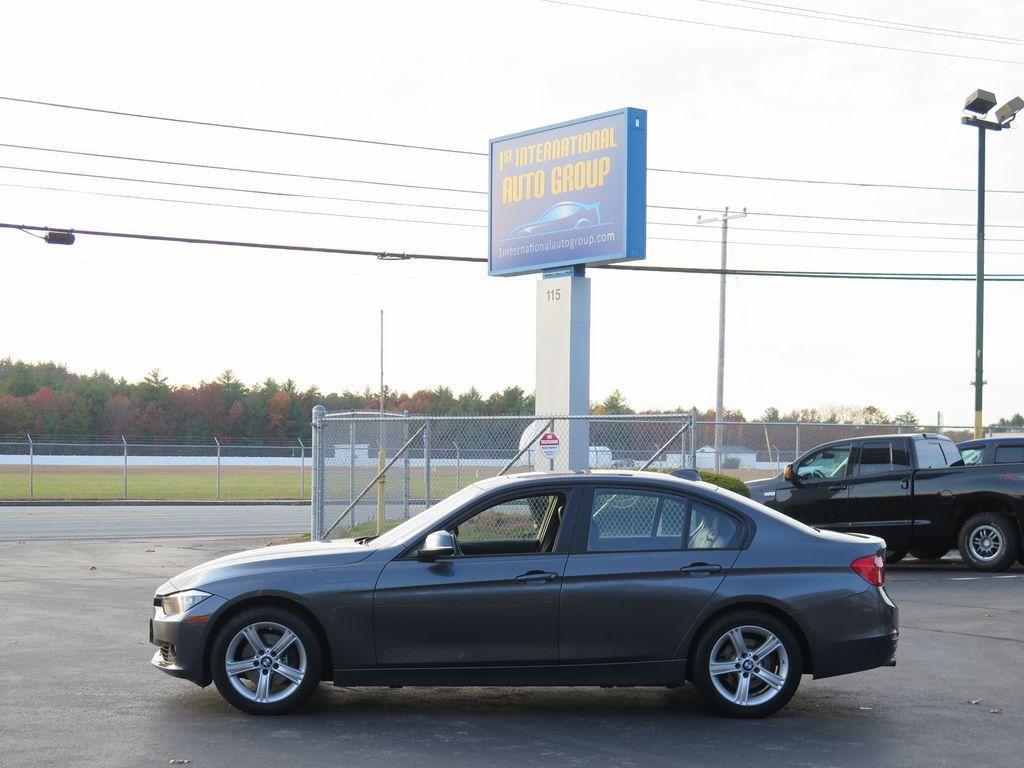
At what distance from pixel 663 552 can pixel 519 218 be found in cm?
1619

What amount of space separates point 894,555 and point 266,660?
1231 centimetres

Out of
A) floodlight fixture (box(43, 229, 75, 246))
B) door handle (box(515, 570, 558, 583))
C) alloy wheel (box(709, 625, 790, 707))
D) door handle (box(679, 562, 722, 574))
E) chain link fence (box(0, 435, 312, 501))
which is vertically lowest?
chain link fence (box(0, 435, 312, 501))

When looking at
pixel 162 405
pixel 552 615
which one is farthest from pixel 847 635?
pixel 162 405

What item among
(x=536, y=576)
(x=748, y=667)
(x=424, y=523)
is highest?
(x=424, y=523)

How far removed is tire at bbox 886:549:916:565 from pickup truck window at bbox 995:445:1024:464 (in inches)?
71.3

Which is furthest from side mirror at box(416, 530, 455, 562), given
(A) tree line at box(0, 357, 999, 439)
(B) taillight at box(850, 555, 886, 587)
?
(A) tree line at box(0, 357, 999, 439)

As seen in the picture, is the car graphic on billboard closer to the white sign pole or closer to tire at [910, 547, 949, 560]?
the white sign pole

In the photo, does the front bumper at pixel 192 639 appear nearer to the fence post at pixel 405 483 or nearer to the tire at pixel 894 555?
the fence post at pixel 405 483

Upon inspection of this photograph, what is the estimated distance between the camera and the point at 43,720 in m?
7.30

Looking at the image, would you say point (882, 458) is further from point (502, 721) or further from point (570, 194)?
point (502, 721)

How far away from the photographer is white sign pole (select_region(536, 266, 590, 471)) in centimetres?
2158

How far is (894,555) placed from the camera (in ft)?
57.6

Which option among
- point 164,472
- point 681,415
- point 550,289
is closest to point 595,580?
point 681,415

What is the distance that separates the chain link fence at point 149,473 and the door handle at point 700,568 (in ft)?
97.3
